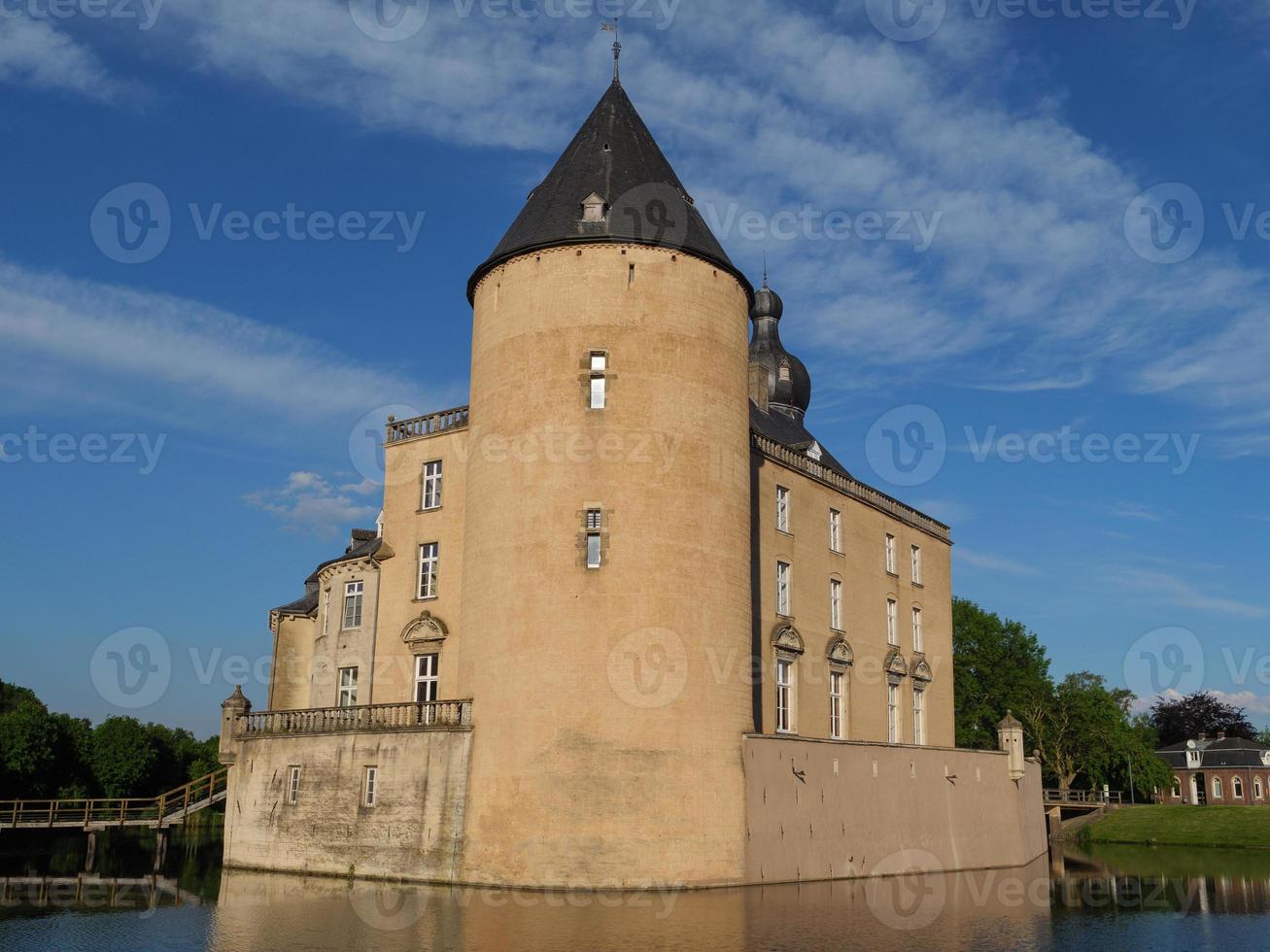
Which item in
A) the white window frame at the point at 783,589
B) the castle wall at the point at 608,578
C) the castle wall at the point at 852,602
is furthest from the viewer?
the white window frame at the point at 783,589

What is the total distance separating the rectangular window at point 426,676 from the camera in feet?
98.6

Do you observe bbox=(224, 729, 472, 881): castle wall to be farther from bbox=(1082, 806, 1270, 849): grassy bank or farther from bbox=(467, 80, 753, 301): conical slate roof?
bbox=(1082, 806, 1270, 849): grassy bank

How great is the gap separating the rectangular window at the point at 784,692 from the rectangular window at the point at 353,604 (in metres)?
11.6

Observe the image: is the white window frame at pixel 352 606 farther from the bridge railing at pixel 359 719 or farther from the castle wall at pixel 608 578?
the castle wall at pixel 608 578

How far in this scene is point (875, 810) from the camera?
102 feet

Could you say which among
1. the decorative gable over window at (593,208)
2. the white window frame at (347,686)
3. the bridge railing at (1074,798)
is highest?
the decorative gable over window at (593,208)

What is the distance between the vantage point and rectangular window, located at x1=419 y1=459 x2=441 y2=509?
3172cm

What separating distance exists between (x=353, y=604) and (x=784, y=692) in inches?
480

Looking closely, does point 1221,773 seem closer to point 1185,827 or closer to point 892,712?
point 1185,827

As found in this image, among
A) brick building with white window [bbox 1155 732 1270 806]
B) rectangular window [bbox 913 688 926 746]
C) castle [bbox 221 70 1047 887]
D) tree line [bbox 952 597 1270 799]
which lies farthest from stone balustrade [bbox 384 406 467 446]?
brick building with white window [bbox 1155 732 1270 806]

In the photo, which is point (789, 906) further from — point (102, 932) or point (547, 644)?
point (102, 932)

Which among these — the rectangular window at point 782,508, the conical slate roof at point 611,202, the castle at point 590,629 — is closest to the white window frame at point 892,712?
the castle at point 590,629

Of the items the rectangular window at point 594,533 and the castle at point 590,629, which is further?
the rectangular window at point 594,533

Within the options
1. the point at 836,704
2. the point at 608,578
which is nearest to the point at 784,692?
the point at 836,704
